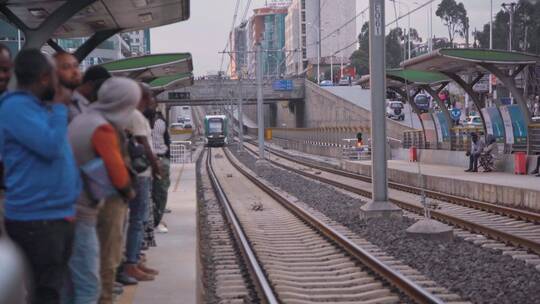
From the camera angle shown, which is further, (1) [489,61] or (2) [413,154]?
(2) [413,154]

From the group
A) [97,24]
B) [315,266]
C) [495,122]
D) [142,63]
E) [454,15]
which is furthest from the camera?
[454,15]

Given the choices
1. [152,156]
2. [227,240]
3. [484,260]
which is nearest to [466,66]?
[227,240]

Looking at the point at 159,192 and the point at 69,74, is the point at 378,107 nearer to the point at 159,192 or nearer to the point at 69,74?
the point at 159,192

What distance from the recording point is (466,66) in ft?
84.7

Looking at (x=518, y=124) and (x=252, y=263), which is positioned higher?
(x=518, y=124)

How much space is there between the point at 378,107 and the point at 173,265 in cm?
779

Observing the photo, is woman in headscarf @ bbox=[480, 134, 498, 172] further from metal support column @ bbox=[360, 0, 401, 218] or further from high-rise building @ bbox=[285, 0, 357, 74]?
high-rise building @ bbox=[285, 0, 357, 74]

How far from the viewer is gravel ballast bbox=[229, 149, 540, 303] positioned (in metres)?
9.42

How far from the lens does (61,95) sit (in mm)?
5211

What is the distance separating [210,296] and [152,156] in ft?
7.70

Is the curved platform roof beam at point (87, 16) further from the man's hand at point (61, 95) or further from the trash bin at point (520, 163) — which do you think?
the trash bin at point (520, 163)

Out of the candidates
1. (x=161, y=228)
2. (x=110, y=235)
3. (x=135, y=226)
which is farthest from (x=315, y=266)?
(x=110, y=235)

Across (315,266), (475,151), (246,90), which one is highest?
(246,90)

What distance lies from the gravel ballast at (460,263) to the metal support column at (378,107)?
0.37 metres
